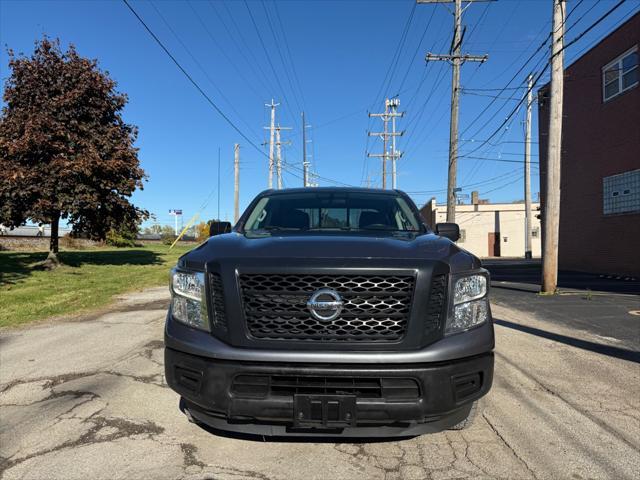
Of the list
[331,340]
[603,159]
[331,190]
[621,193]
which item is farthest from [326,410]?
[603,159]

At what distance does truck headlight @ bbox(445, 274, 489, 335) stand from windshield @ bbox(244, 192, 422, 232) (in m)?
1.07

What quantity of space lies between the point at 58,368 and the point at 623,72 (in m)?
18.0

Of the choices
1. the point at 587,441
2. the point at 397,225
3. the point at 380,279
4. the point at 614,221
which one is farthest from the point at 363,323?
the point at 614,221

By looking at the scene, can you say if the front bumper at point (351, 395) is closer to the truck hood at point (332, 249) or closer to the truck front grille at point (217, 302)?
the truck front grille at point (217, 302)

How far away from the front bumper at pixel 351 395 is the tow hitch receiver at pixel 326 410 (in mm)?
12

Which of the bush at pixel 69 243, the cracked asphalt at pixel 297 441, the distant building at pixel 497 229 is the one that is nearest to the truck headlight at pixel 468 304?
the cracked asphalt at pixel 297 441

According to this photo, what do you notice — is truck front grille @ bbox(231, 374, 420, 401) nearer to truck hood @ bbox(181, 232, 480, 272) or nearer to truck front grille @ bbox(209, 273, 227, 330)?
truck front grille @ bbox(209, 273, 227, 330)

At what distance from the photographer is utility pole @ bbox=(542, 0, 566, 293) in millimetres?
11070

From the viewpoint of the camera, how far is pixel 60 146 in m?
16.2

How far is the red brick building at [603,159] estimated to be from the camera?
48.9 ft

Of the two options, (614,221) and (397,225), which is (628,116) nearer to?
(614,221)

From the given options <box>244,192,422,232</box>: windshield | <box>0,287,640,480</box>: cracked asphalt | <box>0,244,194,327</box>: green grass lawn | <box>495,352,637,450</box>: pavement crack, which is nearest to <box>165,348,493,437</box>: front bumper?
<box>0,287,640,480</box>: cracked asphalt

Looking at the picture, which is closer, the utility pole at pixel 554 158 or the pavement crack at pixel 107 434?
the pavement crack at pixel 107 434

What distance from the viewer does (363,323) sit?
8.32 ft
